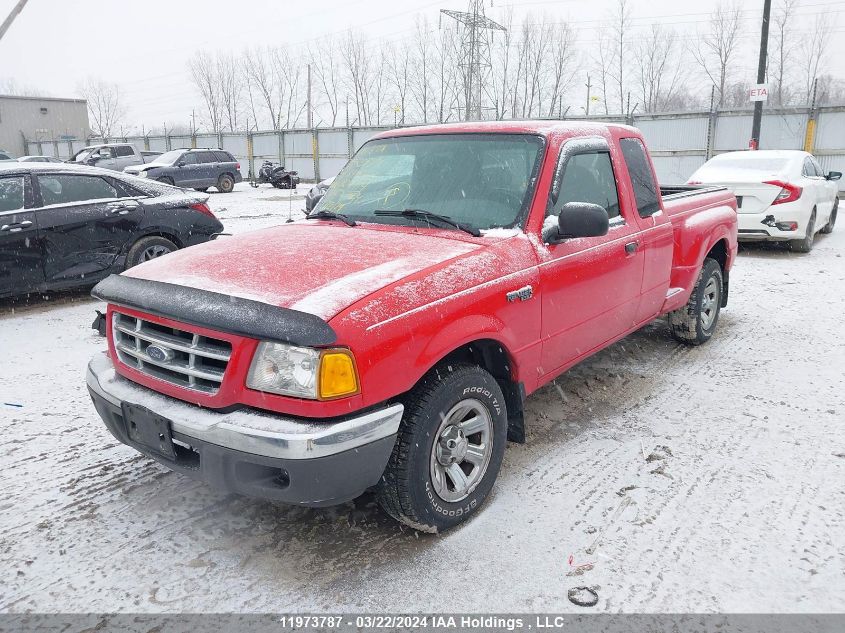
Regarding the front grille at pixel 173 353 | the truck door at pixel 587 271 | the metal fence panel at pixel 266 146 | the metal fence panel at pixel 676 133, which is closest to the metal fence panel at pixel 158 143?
the metal fence panel at pixel 266 146

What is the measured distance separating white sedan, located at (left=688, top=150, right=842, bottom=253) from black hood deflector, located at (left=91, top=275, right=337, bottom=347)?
8.82m

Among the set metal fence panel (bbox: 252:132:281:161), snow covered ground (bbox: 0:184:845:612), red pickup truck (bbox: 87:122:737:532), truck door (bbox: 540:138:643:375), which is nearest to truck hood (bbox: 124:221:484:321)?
red pickup truck (bbox: 87:122:737:532)

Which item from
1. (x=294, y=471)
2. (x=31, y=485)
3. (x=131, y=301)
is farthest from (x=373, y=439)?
(x=31, y=485)

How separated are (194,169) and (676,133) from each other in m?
17.1

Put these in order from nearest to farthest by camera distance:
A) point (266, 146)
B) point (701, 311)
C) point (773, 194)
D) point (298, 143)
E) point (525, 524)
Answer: point (525, 524) < point (701, 311) < point (773, 194) < point (298, 143) < point (266, 146)

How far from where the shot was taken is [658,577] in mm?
2643

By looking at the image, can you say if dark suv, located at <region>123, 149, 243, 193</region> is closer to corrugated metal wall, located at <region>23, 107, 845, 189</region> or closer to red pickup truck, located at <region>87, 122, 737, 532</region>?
corrugated metal wall, located at <region>23, 107, 845, 189</region>

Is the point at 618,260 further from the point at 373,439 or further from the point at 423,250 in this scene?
the point at 373,439

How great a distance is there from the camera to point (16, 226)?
6.44 meters

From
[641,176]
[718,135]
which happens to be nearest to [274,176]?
[718,135]

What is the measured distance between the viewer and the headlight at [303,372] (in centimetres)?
237

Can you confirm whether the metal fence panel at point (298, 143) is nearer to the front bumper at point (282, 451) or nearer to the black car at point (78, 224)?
the black car at point (78, 224)

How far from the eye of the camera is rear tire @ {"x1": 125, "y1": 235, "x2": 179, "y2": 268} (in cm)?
720

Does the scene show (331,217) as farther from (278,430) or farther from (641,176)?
(641,176)
